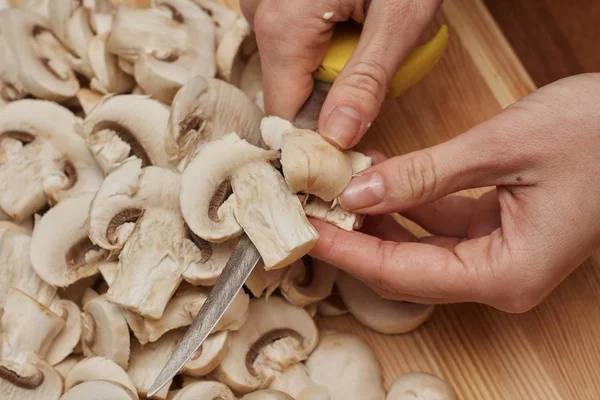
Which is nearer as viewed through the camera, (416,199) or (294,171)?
(294,171)

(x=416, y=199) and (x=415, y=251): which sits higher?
(x=416, y=199)

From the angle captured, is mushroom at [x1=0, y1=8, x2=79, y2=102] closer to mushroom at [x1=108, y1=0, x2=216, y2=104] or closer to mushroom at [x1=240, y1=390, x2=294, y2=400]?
mushroom at [x1=108, y1=0, x2=216, y2=104]

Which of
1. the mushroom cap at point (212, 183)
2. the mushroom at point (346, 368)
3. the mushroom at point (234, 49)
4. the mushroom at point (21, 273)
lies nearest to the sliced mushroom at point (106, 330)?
the mushroom at point (21, 273)

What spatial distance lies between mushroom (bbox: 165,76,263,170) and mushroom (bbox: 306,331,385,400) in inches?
20.9

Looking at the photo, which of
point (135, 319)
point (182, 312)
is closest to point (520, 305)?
point (182, 312)

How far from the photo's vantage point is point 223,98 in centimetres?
149

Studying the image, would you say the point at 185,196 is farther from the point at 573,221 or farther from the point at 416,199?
the point at 573,221

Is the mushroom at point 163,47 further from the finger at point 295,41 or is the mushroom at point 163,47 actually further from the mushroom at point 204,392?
the mushroom at point 204,392

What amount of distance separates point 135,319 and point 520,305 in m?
0.84

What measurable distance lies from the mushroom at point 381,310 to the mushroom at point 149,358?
44 centimetres

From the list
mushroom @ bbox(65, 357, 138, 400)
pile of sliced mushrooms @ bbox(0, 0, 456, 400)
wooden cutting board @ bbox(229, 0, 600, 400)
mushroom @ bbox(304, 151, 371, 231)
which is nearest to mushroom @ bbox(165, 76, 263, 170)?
pile of sliced mushrooms @ bbox(0, 0, 456, 400)

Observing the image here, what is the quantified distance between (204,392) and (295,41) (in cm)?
81

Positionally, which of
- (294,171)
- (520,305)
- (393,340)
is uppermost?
(294,171)

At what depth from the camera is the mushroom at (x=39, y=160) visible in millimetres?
1576
